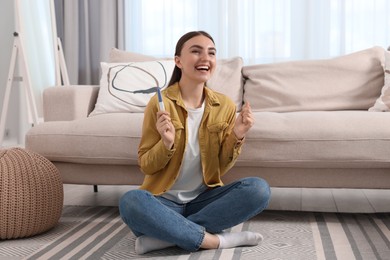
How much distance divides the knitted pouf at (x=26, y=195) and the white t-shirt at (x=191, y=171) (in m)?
0.44

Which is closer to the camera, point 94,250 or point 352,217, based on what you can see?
point 94,250

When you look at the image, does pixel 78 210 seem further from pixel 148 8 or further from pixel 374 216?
pixel 148 8

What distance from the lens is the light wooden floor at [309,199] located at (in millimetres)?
2518

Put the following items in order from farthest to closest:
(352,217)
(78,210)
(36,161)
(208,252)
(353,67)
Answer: (353,67) → (78,210) → (352,217) → (36,161) → (208,252)

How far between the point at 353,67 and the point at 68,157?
1.43 m

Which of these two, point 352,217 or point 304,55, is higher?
point 304,55

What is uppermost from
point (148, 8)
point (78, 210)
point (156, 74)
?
point (148, 8)

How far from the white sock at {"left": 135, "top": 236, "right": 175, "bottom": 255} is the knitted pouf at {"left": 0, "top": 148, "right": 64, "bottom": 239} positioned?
43cm

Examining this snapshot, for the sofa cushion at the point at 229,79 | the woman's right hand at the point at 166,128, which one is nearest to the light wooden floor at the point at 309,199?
the sofa cushion at the point at 229,79

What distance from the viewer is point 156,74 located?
112 inches

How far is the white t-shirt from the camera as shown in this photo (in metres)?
1.92

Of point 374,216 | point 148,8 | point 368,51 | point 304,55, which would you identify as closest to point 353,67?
point 368,51

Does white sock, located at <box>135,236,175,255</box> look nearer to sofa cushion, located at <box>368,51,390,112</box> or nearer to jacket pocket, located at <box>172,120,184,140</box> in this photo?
jacket pocket, located at <box>172,120,184,140</box>

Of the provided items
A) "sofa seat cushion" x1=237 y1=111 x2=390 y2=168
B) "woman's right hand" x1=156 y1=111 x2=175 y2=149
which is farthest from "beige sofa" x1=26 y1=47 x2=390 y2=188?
"woman's right hand" x1=156 y1=111 x2=175 y2=149
